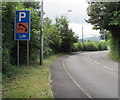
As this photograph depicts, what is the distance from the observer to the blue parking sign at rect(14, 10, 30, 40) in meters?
15.5

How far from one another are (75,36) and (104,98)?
145ft

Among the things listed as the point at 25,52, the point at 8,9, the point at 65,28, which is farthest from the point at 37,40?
the point at 65,28

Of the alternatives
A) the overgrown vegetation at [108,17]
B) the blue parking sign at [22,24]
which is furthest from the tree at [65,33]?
the blue parking sign at [22,24]

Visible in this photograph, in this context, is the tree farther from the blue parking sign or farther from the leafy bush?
the blue parking sign

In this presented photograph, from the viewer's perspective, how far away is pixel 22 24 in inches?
617

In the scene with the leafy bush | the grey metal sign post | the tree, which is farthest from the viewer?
the tree

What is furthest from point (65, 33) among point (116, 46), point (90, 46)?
point (90, 46)

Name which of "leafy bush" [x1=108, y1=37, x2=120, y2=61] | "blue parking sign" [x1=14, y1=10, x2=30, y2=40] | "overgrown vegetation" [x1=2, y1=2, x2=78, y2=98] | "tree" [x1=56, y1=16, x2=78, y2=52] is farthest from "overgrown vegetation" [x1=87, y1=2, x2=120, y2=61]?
"tree" [x1=56, y1=16, x2=78, y2=52]

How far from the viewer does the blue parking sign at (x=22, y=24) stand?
15508 mm

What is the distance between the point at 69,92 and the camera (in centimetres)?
977

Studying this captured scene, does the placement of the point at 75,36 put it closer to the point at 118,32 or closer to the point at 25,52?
the point at 118,32

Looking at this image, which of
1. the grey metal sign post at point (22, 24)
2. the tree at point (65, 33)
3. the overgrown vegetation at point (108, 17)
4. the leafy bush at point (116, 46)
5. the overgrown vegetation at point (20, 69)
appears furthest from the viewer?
the tree at point (65, 33)

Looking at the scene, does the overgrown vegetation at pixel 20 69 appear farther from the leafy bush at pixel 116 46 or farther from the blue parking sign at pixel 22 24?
the leafy bush at pixel 116 46

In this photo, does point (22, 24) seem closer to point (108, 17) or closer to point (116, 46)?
point (108, 17)
